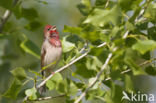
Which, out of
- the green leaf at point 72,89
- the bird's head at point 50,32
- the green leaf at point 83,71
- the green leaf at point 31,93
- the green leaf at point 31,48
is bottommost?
the bird's head at point 50,32

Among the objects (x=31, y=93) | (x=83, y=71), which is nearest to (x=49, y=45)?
(x=31, y=93)

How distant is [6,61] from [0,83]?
0.50 meters

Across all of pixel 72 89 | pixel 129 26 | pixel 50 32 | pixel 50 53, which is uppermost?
pixel 129 26

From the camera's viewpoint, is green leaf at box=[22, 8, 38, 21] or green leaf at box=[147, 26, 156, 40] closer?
green leaf at box=[147, 26, 156, 40]

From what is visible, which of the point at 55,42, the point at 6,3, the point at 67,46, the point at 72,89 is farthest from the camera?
the point at 55,42

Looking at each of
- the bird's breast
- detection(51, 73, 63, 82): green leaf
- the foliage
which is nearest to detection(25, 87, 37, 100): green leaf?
the foliage

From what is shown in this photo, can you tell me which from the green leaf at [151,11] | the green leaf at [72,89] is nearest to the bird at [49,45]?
the green leaf at [72,89]

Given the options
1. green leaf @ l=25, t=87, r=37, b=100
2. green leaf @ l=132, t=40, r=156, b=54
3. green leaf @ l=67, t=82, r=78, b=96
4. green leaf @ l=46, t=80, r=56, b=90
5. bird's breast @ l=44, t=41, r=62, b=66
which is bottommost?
bird's breast @ l=44, t=41, r=62, b=66

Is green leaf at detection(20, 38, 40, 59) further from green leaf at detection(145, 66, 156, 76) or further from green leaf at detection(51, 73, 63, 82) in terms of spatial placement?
green leaf at detection(145, 66, 156, 76)

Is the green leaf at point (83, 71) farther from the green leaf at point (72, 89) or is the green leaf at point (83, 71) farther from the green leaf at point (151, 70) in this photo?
the green leaf at point (151, 70)

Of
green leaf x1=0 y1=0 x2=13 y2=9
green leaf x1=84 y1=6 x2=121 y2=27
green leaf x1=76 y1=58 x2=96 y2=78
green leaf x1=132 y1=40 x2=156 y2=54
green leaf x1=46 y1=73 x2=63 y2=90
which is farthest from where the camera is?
green leaf x1=0 y1=0 x2=13 y2=9

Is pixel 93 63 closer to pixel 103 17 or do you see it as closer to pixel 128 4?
pixel 103 17

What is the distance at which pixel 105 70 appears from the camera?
3.81 m

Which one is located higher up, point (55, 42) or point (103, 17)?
point (103, 17)
